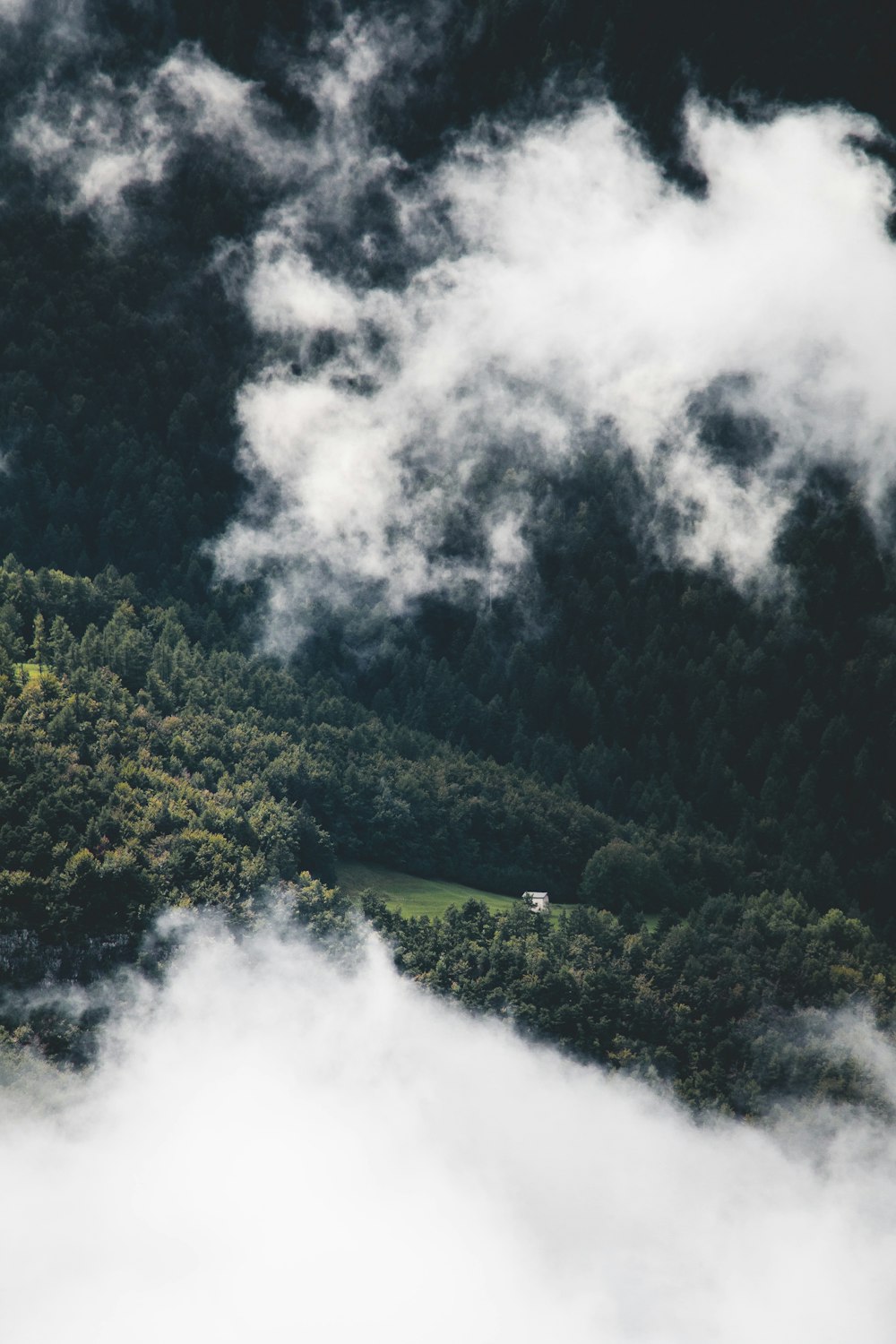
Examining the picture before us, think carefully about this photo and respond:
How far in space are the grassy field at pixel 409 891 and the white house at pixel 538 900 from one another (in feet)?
5.41

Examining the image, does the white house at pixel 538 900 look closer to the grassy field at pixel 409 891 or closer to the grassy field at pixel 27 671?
the grassy field at pixel 409 891

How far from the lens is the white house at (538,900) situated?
167 m

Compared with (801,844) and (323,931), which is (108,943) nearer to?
(323,931)

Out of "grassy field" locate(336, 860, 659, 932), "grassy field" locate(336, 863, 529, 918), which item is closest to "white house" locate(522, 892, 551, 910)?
"grassy field" locate(336, 860, 659, 932)

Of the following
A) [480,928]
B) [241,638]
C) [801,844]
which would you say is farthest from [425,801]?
[801,844]

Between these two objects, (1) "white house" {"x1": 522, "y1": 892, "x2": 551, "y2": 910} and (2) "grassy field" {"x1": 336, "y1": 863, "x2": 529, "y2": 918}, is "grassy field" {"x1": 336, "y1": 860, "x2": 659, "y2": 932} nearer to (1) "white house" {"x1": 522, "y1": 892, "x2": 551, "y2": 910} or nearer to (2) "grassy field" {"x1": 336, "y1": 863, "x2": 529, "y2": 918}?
(2) "grassy field" {"x1": 336, "y1": 863, "x2": 529, "y2": 918}

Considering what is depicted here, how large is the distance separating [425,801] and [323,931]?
31.8 m

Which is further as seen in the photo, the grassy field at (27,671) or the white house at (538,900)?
the white house at (538,900)

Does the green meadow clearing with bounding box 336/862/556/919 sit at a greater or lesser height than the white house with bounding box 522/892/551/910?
lesser

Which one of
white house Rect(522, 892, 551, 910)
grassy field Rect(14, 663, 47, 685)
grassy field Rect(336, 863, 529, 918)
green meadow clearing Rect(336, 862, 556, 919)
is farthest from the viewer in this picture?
white house Rect(522, 892, 551, 910)

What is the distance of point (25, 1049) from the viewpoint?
12225 centimetres

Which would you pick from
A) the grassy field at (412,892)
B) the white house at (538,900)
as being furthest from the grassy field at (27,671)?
the white house at (538,900)

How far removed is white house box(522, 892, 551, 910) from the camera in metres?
167

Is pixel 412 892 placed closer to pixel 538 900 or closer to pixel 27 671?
pixel 538 900
